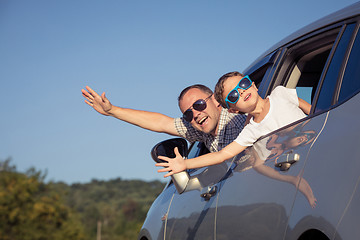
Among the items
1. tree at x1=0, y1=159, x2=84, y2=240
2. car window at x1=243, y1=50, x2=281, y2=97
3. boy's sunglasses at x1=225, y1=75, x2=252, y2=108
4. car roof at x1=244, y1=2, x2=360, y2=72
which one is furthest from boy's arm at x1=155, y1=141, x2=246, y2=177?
tree at x1=0, y1=159, x2=84, y2=240

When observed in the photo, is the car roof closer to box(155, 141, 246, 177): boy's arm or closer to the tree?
box(155, 141, 246, 177): boy's arm

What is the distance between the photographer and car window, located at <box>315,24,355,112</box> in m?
2.51

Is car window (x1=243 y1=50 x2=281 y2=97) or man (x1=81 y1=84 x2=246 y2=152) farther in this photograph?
man (x1=81 y1=84 x2=246 y2=152)

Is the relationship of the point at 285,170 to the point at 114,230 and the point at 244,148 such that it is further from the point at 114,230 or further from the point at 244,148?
the point at 114,230

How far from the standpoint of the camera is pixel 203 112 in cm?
400

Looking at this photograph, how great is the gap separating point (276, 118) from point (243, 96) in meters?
0.24

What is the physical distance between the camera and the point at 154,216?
491cm

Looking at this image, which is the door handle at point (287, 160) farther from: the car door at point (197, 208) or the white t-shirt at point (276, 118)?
the car door at point (197, 208)

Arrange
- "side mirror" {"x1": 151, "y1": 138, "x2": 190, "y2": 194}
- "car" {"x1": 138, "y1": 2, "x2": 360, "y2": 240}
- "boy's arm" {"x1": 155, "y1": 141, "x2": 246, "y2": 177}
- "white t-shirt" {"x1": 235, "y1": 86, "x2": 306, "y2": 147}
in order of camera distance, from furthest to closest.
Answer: "side mirror" {"x1": 151, "y1": 138, "x2": 190, "y2": 194} < "boy's arm" {"x1": 155, "y1": 141, "x2": 246, "y2": 177} < "white t-shirt" {"x1": 235, "y1": 86, "x2": 306, "y2": 147} < "car" {"x1": 138, "y1": 2, "x2": 360, "y2": 240}

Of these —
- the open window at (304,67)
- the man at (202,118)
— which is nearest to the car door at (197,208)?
the man at (202,118)

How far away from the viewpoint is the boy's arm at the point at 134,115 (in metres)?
4.69

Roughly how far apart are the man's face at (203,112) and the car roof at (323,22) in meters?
0.45

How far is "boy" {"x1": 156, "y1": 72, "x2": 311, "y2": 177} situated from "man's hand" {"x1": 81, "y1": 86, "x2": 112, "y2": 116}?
1486mm

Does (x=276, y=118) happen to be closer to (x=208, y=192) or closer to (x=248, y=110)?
(x=248, y=110)
